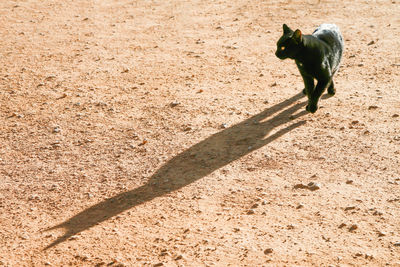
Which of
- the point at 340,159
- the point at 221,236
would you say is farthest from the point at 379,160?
the point at 221,236

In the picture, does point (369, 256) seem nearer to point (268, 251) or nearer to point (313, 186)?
point (268, 251)

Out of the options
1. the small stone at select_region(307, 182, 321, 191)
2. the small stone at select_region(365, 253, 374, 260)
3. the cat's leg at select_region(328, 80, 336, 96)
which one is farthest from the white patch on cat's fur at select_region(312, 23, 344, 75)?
the small stone at select_region(365, 253, 374, 260)

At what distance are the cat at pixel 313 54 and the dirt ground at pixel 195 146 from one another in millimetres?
458

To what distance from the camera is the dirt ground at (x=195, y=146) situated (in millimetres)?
4547

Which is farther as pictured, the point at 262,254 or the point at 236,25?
the point at 236,25

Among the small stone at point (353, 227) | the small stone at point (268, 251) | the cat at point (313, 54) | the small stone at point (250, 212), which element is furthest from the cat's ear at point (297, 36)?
the small stone at point (268, 251)

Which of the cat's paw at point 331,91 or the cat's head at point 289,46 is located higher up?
the cat's head at point 289,46

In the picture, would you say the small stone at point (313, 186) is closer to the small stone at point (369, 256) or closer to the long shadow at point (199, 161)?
the long shadow at point (199, 161)

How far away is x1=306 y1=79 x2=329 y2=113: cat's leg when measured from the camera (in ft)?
20.8

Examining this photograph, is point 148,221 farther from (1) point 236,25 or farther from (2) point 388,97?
(1) point 236,25

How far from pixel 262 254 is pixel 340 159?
1898mm

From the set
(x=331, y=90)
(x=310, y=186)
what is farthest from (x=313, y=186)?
(x=331, y=90)

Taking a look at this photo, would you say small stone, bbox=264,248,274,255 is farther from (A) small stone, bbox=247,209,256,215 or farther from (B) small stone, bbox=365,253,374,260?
(B) small stone, bbox=365,253,374,260

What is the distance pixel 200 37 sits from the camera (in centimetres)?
955
